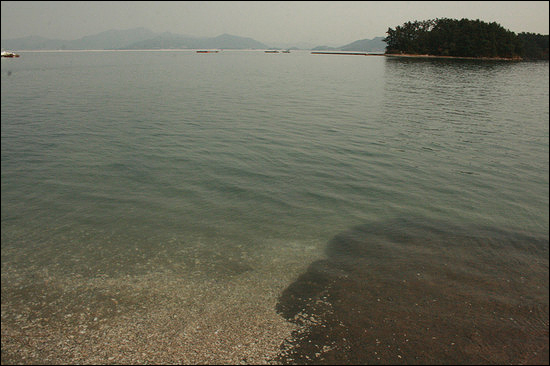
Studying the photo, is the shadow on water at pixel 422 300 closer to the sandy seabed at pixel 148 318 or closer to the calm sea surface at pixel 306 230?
the calm sea surface at pixel 306 230

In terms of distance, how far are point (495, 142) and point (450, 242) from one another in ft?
57.7

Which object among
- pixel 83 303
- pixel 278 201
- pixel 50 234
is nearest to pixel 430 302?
pixel 278 201

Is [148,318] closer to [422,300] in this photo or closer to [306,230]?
[306,230]

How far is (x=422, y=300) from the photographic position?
8828 mm

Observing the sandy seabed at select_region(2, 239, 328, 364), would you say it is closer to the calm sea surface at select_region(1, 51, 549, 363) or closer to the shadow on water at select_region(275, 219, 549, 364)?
the calm sea surface at select_region(1, 51, 549, 363)

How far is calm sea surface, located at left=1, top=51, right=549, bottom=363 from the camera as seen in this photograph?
7.95 meters

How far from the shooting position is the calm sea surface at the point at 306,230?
795cm

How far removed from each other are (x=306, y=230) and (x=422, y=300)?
16.6 ft

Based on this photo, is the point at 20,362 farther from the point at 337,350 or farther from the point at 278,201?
the point at 278,201

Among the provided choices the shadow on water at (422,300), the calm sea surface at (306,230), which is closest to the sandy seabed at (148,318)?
the calm sea surface at (306,230)

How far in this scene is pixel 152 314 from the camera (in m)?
8.33

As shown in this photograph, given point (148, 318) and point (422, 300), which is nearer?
point (148, 318)

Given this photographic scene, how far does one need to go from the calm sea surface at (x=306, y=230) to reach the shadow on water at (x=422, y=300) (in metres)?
0.05

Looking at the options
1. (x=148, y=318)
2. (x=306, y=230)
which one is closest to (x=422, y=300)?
(x=306, y=230)
